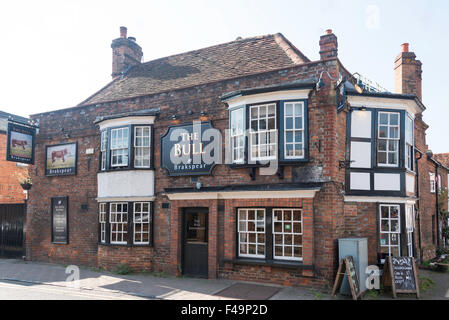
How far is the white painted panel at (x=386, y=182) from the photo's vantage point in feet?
35.6

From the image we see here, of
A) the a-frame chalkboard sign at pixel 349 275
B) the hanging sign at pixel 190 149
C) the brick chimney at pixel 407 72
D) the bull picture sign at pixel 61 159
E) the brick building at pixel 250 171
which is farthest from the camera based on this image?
the brick chimney at pixel 407 72

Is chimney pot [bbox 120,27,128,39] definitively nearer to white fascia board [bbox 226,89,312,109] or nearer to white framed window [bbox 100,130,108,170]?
white framed window [bbox 100,130,108,170]

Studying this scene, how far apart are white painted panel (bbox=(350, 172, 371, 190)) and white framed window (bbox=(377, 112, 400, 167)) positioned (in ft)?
2.15

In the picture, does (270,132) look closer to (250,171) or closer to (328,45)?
(250,171)

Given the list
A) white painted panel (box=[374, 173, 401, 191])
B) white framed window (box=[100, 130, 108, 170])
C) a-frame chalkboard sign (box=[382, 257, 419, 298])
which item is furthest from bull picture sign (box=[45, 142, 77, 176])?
a-frame chalkboard sign (box=[382, 257, 419, 298])

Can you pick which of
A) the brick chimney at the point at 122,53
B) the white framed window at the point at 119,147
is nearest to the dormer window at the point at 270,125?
the white framed window at the point at 119,147

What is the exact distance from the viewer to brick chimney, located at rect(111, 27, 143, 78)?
18.5 metres

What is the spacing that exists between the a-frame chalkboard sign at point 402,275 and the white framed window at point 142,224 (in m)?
7.82

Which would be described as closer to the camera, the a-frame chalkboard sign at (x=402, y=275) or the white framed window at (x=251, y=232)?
the a-frame chalkboard sign at (x=402, y=275)

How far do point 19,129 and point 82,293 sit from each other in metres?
8.76

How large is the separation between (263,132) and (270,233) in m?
3.01

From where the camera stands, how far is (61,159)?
50.4ft

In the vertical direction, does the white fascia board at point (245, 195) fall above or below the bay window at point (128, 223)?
above

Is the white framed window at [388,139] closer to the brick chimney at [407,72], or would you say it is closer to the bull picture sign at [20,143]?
the brick chimney at [407,72]
